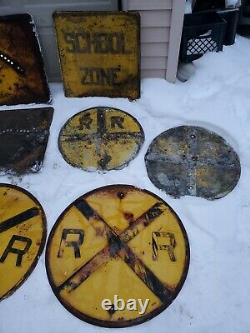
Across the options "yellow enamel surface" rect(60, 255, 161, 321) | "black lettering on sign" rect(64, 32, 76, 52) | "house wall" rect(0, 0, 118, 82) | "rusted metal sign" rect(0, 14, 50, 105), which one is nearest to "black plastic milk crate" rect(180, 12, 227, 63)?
"house wall" rect(0, 0, 118, 82)

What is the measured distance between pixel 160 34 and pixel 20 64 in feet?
3.99

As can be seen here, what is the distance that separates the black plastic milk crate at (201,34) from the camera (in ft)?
10.1

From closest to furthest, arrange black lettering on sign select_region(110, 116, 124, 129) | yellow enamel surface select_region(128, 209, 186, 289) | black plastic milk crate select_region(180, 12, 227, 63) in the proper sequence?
yellow enamel surface select_region(128, 209, 186, 289), black lettering on sign select_region(110, 116, 124, 129), black plastic milk crate select_region(180, 12, 227, 63)

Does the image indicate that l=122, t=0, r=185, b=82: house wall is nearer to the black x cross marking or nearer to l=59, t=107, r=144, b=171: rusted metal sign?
l=59, t=107, r=144, b=171: rusted metal sign

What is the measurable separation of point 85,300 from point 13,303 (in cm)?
46

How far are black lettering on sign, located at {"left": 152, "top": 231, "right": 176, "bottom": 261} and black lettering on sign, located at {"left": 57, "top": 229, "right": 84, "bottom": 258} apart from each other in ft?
1.69

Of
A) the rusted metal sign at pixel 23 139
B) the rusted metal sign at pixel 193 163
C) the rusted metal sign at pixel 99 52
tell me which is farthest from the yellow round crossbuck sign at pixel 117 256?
the rusted metal sign at pixel 99 52

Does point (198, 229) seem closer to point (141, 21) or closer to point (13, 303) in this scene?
point (13, 303)

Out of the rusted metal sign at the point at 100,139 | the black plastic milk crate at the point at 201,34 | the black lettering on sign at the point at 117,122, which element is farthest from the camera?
the black plastic milk crate at the point at 201,34

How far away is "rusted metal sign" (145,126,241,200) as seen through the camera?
2572 millimetres

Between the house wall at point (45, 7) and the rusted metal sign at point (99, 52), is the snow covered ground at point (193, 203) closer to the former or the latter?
the rusted metal sign at point (99, 52)

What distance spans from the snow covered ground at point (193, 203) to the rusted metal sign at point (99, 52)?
0.12m

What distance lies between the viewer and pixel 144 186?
2588mm

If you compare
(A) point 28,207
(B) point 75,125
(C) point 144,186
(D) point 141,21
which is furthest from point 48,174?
(D) point 141,21
